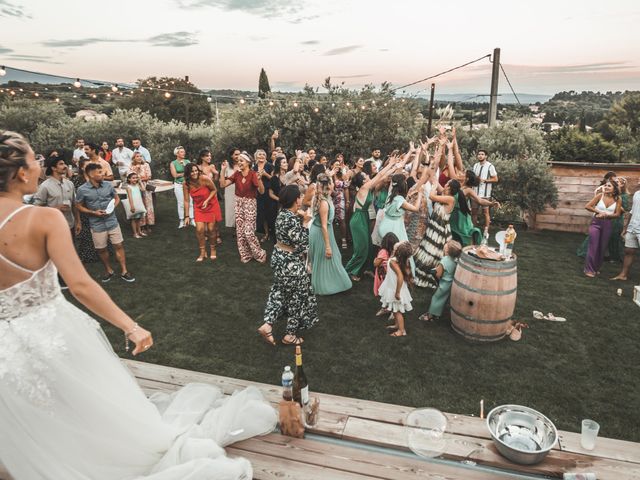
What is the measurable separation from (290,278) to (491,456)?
2.53 meters

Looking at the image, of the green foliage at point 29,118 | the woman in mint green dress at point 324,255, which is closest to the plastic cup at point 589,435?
the woman in mint green dress at point 324,255

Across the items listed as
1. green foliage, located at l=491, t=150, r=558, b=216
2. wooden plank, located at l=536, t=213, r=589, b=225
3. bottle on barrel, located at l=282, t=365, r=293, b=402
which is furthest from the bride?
wooden plank, located at l=536, t=213, r=589, b=225

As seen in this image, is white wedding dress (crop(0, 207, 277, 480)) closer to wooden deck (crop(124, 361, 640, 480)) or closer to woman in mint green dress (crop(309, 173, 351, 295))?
wooden deck (crop(124, 361, 640, 480))

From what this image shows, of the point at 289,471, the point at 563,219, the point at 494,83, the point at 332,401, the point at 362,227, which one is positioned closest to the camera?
the point at 289,471

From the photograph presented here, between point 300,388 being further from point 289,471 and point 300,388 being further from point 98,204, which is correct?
point 98,204

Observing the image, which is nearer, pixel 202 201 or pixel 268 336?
pixel 268 336

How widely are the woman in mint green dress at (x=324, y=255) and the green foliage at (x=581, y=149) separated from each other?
14.2m

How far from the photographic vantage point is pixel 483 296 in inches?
166

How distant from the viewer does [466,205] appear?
5.92 meters

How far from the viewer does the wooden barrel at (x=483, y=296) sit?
4.16 m

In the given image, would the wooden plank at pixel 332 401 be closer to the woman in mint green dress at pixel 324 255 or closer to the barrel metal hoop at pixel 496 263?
the barrel metal hoop at pixel 496 263

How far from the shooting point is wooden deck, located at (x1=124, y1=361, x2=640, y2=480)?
210 centimetres

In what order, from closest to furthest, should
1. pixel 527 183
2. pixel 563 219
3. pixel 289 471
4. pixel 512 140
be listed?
pixel 289 471 → pixel 527 183 → pixel 563 219 → pixel 512 140

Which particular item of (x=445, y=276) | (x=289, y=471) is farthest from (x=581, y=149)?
(x=289, y=471)
